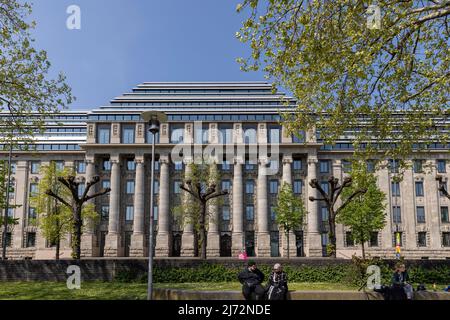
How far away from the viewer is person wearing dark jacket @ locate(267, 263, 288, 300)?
13.1 meters

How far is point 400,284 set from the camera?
13.6 meters

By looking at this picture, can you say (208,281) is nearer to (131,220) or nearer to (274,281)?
(274,281)

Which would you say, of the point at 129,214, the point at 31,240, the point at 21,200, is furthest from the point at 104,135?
the point at 31,240

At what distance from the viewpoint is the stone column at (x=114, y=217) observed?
196 feet

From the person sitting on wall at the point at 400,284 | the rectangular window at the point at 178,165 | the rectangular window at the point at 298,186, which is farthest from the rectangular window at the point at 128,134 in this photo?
the person sitting on wall at the point at 400,284

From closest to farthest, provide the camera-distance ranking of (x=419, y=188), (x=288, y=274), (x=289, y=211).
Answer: (x=288, y=274)
(x=289, y=211)
(x=419, y=188)

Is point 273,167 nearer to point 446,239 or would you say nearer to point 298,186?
point 298,186

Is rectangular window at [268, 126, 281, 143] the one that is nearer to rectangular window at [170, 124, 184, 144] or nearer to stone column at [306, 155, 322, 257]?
stone column at [306, 155, 322, 257]

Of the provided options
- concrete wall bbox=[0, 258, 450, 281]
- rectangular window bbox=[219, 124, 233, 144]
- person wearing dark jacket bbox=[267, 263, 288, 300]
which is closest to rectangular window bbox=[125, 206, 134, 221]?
rectangular window bbox=[219, 124, 233, 144]

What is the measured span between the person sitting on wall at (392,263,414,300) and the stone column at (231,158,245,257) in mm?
46296

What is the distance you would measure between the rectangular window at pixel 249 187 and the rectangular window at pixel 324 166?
10755 mm

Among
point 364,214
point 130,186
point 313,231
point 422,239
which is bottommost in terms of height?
point 422,239

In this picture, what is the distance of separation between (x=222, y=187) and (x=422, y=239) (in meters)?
30.7
